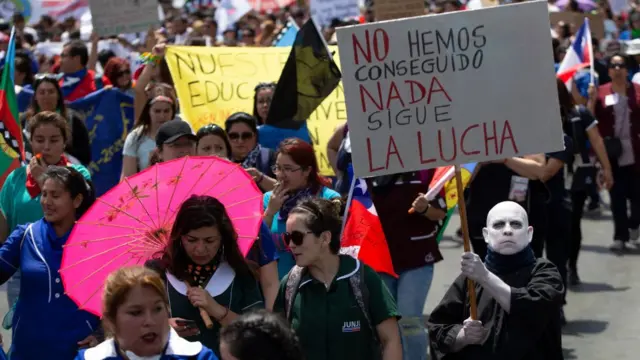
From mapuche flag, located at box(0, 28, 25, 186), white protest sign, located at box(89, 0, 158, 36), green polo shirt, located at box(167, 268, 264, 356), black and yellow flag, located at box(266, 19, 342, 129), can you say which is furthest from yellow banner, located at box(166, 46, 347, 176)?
green polo shirt, located at box(167, 268, 264, 356)

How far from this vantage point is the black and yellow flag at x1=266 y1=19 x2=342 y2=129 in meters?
8.89

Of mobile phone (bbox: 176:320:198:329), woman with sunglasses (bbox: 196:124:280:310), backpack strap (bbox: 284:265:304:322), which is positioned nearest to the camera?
mobile phone (bbox: 176:320:198:329)

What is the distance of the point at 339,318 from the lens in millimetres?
5727

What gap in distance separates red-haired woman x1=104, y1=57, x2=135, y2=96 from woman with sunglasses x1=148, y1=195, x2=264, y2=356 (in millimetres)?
6880

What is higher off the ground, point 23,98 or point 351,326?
point 23,98

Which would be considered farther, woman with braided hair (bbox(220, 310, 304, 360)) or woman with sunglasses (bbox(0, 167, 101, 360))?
woman with sunglasses (bbox(0, 167, 101, 360))

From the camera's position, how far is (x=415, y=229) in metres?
8.34

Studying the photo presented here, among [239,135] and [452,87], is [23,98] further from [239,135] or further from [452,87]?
[452,87]

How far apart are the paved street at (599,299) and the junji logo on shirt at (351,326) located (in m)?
3.93

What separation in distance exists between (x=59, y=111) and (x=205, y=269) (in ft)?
14.2

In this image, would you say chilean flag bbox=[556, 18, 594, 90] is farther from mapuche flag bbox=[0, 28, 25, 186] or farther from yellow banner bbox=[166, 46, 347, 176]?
mapuche flag bbox=[0, 28, 25, 186]

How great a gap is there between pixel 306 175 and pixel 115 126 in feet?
15.5

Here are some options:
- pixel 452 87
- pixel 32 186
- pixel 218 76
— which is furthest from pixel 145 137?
pixel 452 87

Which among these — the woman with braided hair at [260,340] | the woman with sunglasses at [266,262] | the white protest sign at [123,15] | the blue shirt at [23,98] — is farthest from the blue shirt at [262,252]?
the white protest sign at [123,15]
